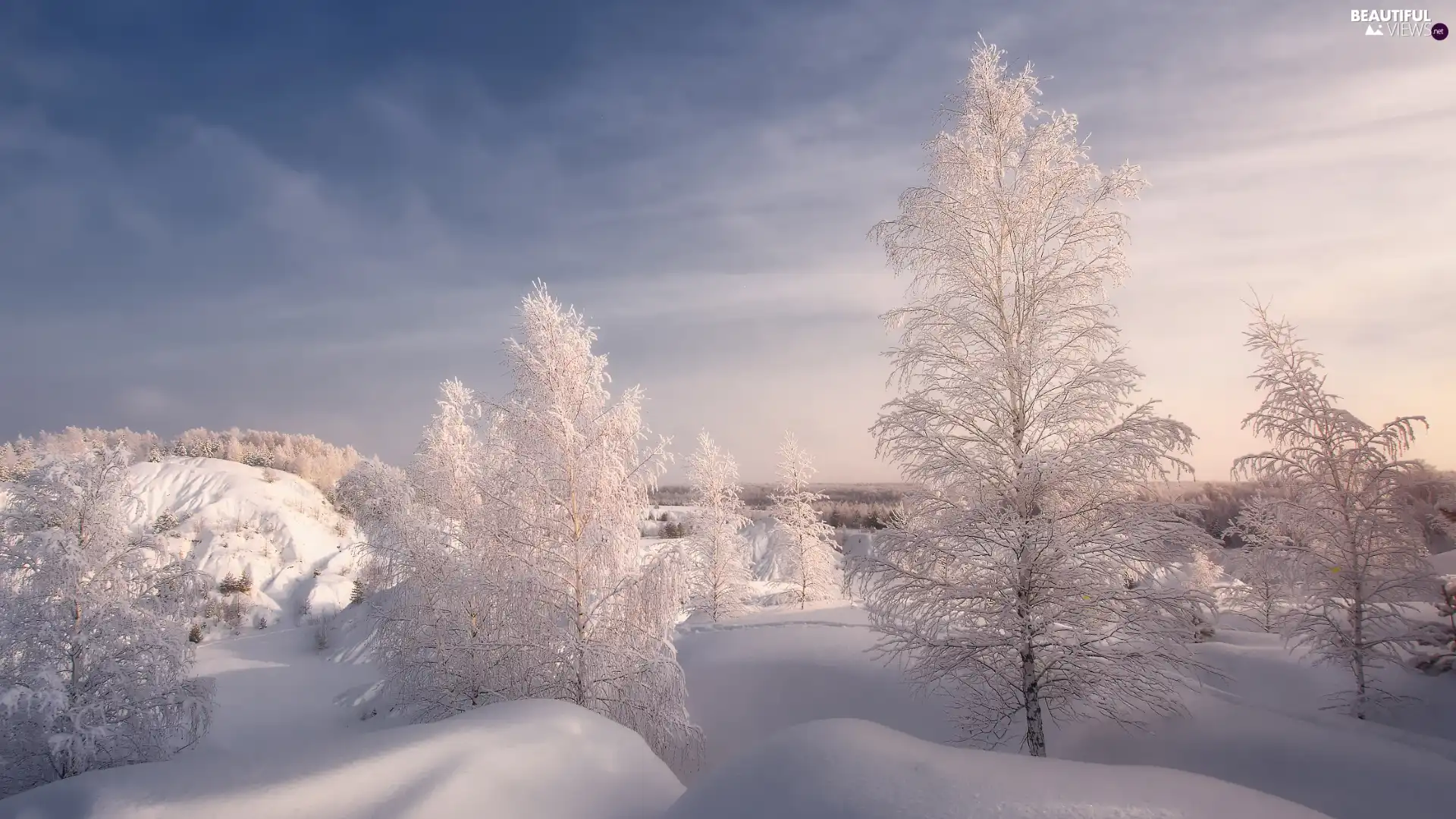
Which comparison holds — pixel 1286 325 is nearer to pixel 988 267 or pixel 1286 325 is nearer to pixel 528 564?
pixel 988 267

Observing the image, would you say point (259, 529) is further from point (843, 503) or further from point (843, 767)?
point (843, 503)

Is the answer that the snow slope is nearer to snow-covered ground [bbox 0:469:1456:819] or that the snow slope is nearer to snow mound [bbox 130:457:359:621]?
snow-covered ground [bbox 0:469:1456:819]

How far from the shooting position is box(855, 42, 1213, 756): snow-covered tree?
31.2 feet

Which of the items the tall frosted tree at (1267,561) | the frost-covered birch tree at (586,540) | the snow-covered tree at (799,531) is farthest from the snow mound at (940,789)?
the snow-covered tree at (799,531)

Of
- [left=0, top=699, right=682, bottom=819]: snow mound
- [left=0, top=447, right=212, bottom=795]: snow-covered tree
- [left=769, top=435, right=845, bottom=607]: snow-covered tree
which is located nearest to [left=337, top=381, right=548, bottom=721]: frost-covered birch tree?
[left=0, top=699, right=682, bottom=819]: snow mound

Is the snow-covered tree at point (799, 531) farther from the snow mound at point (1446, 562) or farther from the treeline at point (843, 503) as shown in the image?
the snow mound at point (1446, 562)

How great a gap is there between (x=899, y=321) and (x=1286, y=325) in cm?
756

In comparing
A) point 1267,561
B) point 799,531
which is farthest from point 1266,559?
point 799,531

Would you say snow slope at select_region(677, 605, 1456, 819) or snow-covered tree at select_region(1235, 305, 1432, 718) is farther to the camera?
snow-covered tree at select_region(1235, 305, 1432, 718)

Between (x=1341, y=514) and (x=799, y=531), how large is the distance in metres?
19.0

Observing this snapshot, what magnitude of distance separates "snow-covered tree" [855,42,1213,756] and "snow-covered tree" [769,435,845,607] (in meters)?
17.5

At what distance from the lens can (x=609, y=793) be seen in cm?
787

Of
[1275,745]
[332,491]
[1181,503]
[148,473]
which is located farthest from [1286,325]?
[148,473]

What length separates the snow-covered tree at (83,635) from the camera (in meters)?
10.2
